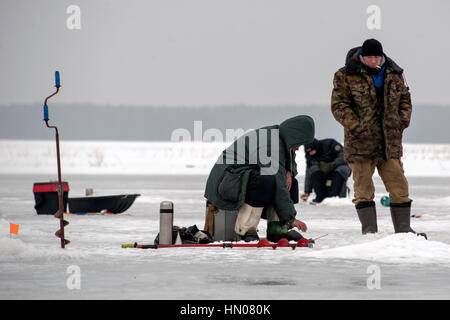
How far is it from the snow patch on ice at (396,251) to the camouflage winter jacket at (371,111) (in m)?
1.19

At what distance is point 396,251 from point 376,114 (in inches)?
69.0

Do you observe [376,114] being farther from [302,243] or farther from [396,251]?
[396,251]

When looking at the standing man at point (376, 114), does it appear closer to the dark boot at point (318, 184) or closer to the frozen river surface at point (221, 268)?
the frozen river surface at point (221, 268)

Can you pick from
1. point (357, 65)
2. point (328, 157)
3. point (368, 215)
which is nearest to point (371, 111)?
point (357, 65)

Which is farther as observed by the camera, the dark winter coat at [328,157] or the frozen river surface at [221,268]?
the dark winter coat at [328,157]

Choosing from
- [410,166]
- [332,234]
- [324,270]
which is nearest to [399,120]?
[332,234]

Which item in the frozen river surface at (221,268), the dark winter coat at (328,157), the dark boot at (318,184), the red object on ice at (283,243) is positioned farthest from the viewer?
the dark boot at (318,184)

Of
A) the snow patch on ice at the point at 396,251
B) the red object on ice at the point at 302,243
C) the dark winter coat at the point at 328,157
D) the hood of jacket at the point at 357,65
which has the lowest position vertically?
the red object on ice at the point at 302,243

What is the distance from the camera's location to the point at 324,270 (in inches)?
265

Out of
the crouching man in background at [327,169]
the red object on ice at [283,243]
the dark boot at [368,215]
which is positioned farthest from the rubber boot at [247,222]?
the crouching man in background at [327,169]

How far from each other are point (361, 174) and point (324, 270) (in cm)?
233

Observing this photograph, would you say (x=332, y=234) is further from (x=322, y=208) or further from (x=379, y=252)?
(x=322, y=208)

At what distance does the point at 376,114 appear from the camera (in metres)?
8.76

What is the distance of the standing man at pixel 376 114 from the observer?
8680mm
